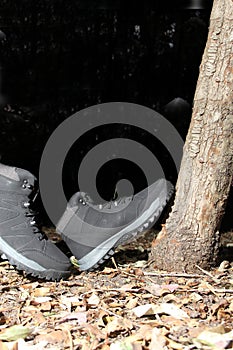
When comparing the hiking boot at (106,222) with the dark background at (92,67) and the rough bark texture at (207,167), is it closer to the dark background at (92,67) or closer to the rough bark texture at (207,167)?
the rough bark texture at (207,167)

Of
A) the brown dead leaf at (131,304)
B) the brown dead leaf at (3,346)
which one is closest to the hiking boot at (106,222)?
the brown dead leaf at (131,304)

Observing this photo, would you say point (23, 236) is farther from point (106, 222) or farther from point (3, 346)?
point (3, 346)

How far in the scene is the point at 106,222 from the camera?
286 cm

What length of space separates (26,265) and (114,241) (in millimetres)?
428

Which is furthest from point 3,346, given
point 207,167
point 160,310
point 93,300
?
point 207,167

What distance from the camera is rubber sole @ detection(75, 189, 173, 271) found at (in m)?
2.70

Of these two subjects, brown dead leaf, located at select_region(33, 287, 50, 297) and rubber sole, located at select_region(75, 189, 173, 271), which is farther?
rubber sole, located at select_region(75, 189, 173, 271)

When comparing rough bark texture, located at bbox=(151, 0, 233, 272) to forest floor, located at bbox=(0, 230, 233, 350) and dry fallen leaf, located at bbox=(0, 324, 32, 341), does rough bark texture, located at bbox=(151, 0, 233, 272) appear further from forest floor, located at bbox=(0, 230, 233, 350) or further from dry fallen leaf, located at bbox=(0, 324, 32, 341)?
dry fallen leaf, located at bbox=(0, 324, 32, 341)

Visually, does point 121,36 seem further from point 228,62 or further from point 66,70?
point 228,62

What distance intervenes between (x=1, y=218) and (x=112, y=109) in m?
2.28

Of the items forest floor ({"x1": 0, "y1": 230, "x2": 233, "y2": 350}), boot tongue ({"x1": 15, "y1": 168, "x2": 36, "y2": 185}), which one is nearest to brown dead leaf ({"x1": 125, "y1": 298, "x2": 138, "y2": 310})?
forest floor ({"x1": 0, "y1": 230, "x2": 233, "y2": 350})

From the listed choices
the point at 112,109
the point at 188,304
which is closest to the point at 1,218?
the point at 188,304

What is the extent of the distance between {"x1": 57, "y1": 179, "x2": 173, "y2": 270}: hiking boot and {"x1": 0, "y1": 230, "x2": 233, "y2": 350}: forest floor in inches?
4.3

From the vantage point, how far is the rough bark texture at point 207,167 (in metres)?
2.51
